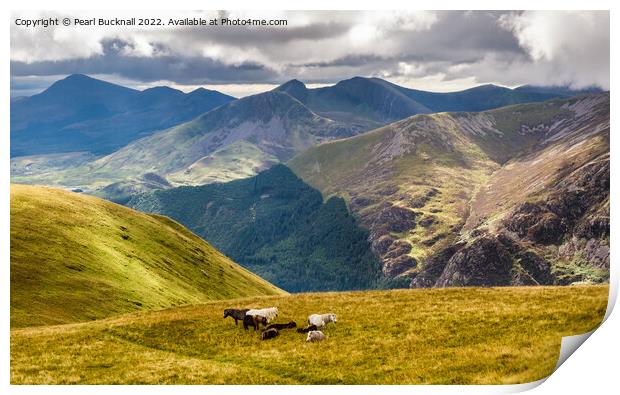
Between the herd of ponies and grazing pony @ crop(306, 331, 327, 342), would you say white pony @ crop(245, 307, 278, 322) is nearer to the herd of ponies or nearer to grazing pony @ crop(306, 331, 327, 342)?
the herd of ponies

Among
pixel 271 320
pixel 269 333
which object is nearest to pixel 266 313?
pixel 271 320

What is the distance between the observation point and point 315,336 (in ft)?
144

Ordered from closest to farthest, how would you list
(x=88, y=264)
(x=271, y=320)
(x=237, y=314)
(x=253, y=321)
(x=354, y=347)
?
(x=354, y=347) < (x=253, y=321) < (x=271, y=320) < (x=237, y=314) < (x=88, y=264)

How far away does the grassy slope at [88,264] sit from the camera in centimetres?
8312

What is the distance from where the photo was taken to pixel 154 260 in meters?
145

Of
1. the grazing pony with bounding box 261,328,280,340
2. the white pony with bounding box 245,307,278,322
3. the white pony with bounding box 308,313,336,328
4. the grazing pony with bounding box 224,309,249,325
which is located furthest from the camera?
the grazing pony with bounding box 224,309,249,325

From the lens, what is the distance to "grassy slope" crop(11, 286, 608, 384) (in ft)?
125

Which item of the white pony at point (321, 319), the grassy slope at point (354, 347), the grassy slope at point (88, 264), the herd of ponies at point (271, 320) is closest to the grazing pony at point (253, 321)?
the herd of ponies at point (271, 320)

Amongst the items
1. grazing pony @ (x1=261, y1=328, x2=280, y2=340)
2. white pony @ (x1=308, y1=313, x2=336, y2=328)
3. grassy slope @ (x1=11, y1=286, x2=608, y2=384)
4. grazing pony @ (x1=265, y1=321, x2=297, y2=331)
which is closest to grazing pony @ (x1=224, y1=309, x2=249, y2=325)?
grassy slope @ (x1=11, y1=286, x2=608, y2=384)

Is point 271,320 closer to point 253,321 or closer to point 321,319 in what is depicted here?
point 253,321

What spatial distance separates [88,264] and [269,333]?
68.7 meters
